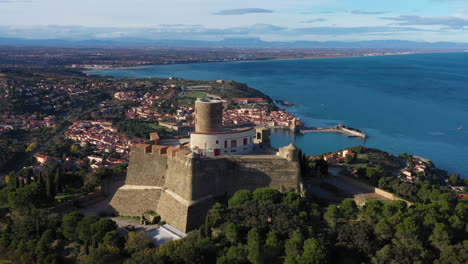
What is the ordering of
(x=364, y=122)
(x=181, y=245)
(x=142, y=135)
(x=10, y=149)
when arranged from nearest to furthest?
(x=181, y=245) → (x=10, y=149) → (x=142, y=135) → (x=364, y=122)

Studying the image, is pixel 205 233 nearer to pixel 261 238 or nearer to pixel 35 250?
pixel 261 238

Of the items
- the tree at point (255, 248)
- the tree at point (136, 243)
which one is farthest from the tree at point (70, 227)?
the tree at point (255, 248)

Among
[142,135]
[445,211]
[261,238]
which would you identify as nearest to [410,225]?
[445,211]

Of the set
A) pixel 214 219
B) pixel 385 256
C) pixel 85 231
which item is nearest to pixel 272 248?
pixel 214 219

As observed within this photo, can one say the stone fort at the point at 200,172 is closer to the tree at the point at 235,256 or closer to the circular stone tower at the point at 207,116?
the circular stone tower at the point at 207,116

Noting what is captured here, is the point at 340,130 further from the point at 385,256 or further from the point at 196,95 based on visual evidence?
the point at 385,256

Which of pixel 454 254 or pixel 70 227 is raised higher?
pixel 454 254

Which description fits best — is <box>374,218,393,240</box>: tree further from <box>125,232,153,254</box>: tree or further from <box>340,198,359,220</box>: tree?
<box>125,232,153,254</box>: tree
